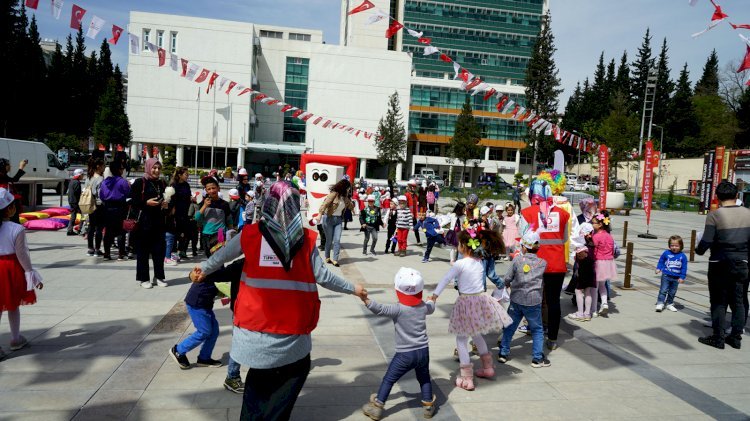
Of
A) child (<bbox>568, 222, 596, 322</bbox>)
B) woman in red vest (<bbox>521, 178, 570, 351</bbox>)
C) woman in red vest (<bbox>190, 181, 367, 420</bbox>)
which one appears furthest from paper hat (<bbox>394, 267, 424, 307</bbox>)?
child (<bbox>568, 222, 596, 322</bbox>)

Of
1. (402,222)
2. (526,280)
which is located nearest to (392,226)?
(402,222)

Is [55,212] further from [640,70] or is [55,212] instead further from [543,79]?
[640,70]

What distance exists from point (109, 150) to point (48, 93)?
15.8 m

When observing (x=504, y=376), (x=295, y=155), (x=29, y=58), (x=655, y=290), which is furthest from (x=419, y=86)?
(x=504, y=376)

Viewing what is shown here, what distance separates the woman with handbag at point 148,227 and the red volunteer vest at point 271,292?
5.53m

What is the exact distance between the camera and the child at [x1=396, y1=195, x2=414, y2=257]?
12.3m

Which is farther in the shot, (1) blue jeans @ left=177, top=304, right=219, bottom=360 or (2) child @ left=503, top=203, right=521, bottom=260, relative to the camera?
(2) child @ left=503, top=203, right=521, bottom=260

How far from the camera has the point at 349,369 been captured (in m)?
5.04

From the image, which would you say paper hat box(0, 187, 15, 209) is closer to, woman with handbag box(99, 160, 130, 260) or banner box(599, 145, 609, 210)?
woman with handbag box(99, 160, 130, 260)

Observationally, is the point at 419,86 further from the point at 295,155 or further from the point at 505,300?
the point at 505,300

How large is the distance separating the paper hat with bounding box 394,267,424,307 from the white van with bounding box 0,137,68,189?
68.9 feet

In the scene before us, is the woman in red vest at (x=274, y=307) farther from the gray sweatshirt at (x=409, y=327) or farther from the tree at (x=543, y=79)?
the tree at (x=543, y=79)

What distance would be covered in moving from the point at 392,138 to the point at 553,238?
55.0 m

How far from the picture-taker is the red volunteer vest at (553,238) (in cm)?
599
